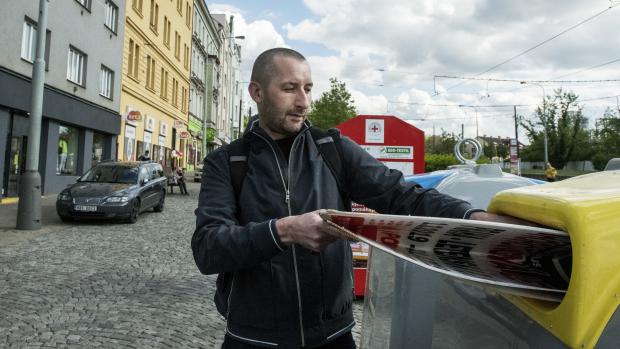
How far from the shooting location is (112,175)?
41.5 ft

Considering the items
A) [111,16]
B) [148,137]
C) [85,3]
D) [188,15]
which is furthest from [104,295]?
[188,15]

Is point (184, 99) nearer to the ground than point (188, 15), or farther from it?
nearer to the ground

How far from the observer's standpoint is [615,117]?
180 ft

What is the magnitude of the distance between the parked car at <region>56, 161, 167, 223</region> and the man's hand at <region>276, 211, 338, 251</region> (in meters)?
10.8

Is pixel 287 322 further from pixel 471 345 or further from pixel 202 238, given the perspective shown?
pixel 471 345

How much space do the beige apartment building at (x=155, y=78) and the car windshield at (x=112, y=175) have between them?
9026 mm

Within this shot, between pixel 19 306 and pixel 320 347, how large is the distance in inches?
179

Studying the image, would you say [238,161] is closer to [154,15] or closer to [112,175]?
[112,175]

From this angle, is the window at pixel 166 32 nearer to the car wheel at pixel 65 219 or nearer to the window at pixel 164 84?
the window at pixel 164 84

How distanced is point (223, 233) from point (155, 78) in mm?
29078

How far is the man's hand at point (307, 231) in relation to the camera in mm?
1272

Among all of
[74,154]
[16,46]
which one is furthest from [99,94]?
[16,46]

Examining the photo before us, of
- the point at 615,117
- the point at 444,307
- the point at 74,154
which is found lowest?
the point at 444,307

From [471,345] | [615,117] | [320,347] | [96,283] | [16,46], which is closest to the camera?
[471,345]
